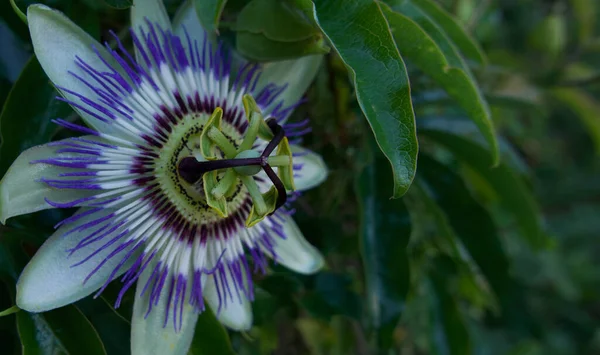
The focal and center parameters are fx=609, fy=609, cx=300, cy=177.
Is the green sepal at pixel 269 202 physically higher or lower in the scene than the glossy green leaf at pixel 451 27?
lower

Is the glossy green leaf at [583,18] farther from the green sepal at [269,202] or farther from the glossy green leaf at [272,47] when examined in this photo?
the green sepal at [269,202]

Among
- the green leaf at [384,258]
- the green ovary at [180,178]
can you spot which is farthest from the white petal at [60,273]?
the green leaf at [384,258]

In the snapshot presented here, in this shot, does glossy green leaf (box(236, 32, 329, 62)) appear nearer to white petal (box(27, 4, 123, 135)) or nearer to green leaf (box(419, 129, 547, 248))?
white petal (box(27, 4, 123, 135))

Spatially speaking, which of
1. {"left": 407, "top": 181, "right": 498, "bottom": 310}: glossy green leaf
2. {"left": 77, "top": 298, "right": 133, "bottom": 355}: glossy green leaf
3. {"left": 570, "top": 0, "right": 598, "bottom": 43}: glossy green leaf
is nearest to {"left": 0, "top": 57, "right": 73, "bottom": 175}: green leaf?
{"left": 77, "top": 298, "right": 133, "bottom": 355}: glossy green leaf

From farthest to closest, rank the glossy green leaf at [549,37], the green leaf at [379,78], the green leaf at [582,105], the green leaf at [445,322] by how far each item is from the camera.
→ 1. the green leaf at [582,105]
2. the glossy green leaf at [549,37]
3. the green leaf at [445,322]
4. the green leaf at [379,78]

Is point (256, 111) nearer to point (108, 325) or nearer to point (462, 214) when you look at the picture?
point (108, 325)
